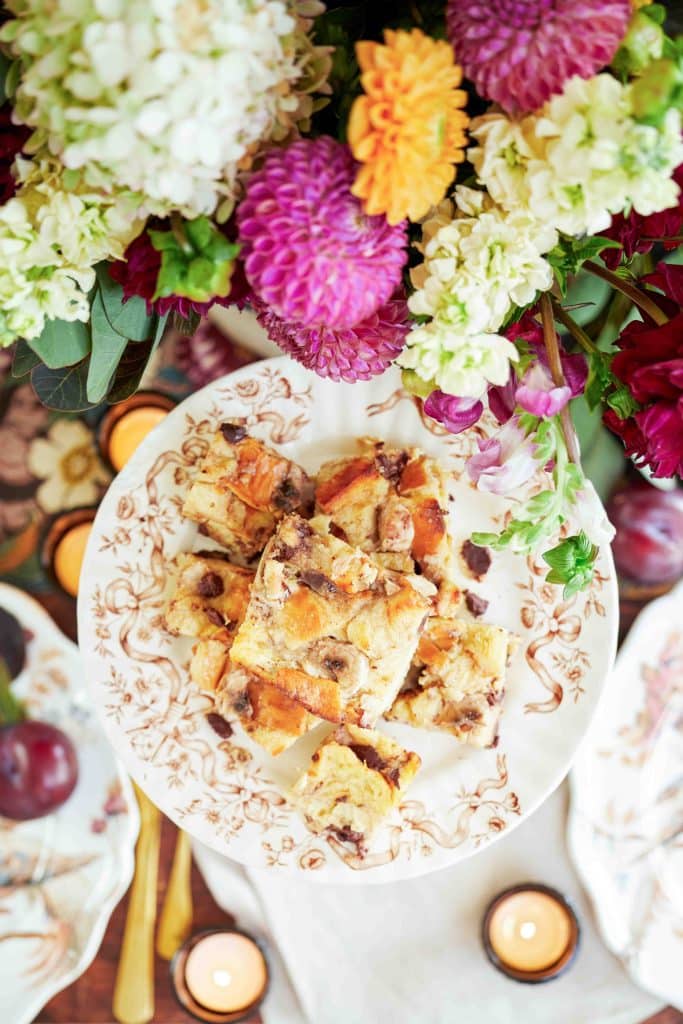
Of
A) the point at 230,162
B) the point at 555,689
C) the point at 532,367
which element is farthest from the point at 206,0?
the point at 555,689

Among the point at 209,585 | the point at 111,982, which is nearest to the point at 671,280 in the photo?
the point at 209,585

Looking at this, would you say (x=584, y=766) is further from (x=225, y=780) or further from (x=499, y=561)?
(x=225, y=780)

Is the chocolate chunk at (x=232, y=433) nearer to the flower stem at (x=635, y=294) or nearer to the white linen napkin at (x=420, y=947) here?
the flower stem at (x=635, y=294)

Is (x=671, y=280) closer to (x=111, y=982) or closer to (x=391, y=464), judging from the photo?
(x=391, y=464)

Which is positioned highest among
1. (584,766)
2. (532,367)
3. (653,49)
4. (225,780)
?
(653,49)

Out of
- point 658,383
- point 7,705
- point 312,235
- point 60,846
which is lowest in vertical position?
point 60,846

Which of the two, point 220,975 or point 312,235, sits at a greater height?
point 312,235

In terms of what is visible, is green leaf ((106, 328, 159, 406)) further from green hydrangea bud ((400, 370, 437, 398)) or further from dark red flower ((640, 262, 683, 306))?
dark red flower ((640, 262, 683, 306))
